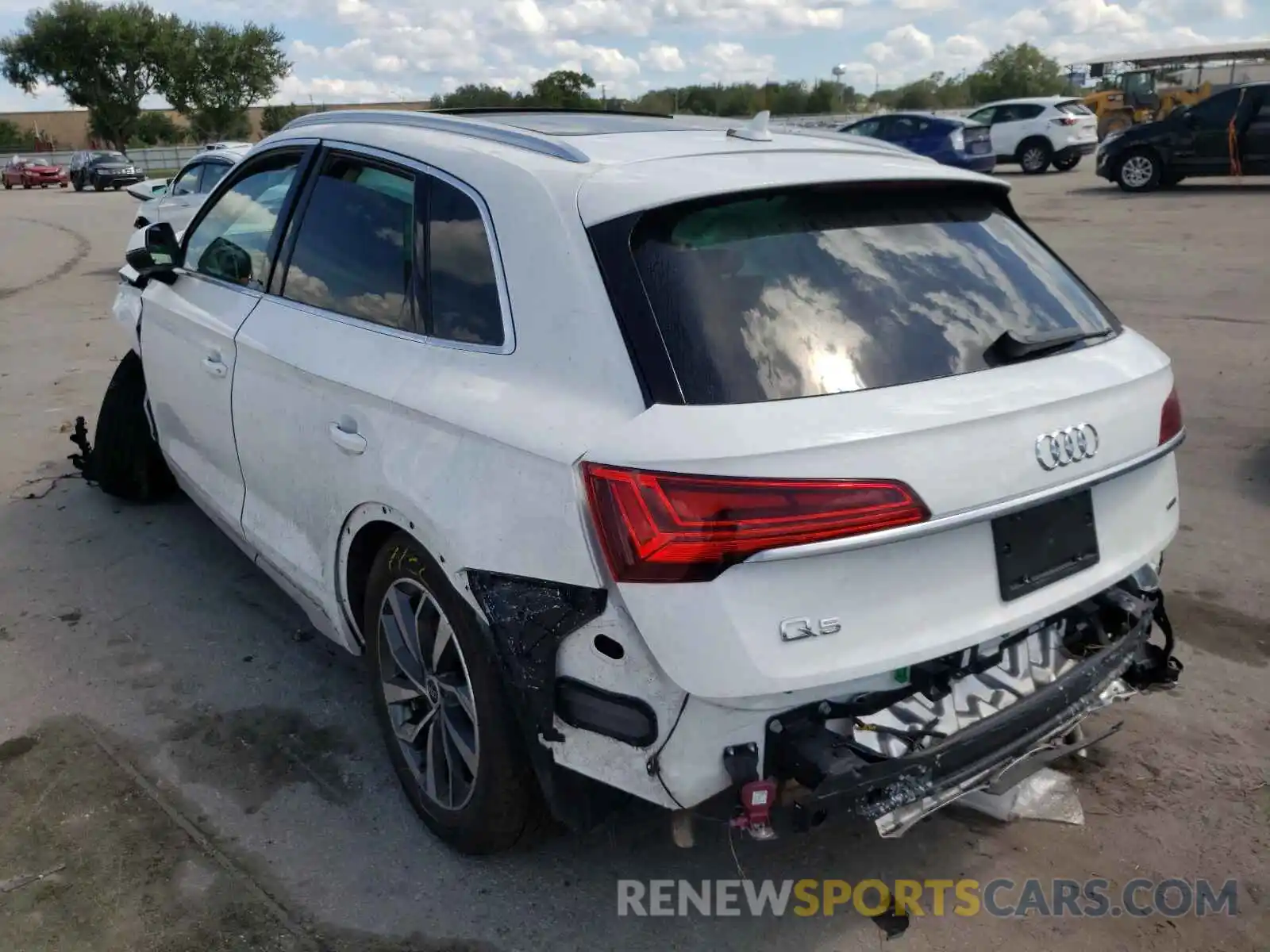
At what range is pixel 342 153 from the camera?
3451mm

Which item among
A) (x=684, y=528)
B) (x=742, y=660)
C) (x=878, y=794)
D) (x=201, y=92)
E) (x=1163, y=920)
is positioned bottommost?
(x=1163, y=920)

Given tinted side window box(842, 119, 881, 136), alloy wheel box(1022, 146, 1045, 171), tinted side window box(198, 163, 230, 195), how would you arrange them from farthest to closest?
alloy wheel box(1022, 146, 1045, 171), tinted side window box(842, 119, 881, 136), tinted side window box(198, 163, 230, 195)

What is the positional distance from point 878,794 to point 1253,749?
5.73ft

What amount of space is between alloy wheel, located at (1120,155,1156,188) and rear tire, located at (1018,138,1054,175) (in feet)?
17.0

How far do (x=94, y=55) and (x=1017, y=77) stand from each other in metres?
56.3

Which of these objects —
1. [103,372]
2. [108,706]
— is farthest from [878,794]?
[103,372]

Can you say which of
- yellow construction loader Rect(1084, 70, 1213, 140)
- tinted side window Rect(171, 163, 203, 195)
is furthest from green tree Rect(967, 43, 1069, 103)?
tinted side window Rect(171, 163, 203, 195)

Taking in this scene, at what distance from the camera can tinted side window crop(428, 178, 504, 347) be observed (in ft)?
8.75

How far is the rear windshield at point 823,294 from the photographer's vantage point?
229cm

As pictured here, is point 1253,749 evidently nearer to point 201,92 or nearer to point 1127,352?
point 1127,352

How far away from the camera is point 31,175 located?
47094mm

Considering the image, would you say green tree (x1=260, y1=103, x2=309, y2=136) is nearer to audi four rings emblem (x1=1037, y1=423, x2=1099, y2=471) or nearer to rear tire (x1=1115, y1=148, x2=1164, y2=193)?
rear tire (x1=1115, y1=148, x2=1164, y2=193)

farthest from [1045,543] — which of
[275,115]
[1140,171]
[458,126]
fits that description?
[275,115]

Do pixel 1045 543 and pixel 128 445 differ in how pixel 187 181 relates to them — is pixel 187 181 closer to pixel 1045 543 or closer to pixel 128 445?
pixel 128 445
